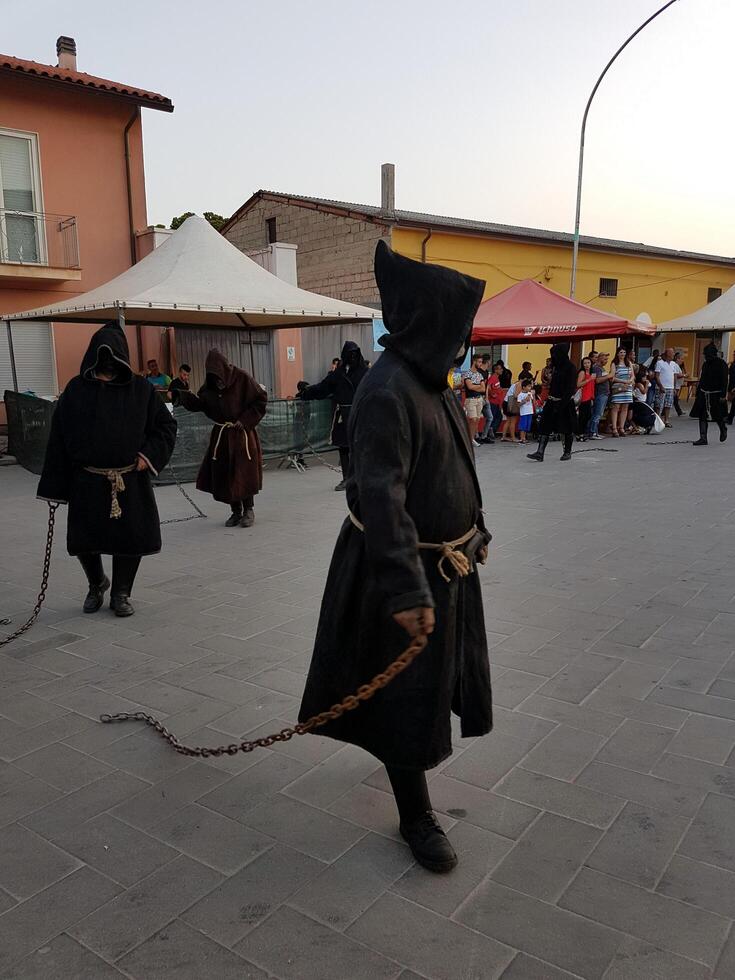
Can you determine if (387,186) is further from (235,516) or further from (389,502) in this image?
(389,502)

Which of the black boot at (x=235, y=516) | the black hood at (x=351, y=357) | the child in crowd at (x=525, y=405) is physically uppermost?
the black hood at (x=351, y=357)

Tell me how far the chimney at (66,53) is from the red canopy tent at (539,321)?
10951 millimetres

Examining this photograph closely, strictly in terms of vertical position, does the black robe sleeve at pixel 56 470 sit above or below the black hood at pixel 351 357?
below

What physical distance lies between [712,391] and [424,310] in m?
13.3

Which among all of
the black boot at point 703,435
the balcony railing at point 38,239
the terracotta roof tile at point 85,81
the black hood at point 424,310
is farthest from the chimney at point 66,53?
the black hood at point 424,310

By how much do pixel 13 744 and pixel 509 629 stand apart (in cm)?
274

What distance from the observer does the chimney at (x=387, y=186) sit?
23234mm

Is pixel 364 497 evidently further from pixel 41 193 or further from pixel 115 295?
pixel 41 193

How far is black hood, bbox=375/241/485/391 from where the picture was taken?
2.27 metres

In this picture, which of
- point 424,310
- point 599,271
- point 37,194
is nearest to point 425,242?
point 599,271

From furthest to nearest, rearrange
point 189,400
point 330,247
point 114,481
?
point 330,247 → point 189,400 → point 114,481

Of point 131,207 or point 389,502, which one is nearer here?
point 389,502

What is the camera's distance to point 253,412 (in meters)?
7.75

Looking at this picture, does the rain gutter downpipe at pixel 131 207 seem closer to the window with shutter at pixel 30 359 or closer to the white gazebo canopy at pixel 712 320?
the window with shutter at pixel 30 359
